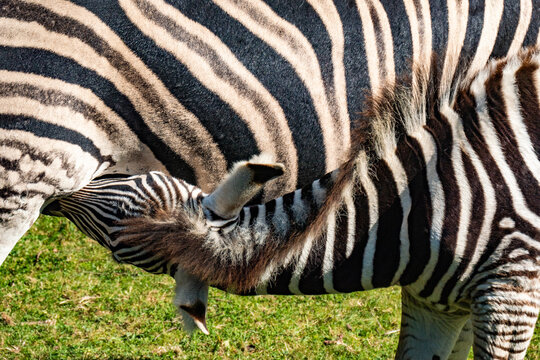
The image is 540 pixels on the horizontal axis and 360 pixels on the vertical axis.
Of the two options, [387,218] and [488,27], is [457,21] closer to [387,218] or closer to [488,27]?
[488,27]

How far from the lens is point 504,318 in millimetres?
3072

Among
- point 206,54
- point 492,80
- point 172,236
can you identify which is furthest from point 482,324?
point 206,54

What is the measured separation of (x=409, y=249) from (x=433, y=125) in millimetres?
550

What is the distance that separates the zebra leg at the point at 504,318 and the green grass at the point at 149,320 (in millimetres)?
2143

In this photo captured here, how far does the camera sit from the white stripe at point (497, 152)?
3104mm

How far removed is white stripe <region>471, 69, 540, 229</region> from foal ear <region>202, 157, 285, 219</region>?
1000 millimetres

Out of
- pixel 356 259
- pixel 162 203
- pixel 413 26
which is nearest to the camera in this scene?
pixel 162 203

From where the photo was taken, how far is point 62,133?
319 centimetres

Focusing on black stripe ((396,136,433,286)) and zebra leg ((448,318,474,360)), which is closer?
black stripe ((396,136,433,286))

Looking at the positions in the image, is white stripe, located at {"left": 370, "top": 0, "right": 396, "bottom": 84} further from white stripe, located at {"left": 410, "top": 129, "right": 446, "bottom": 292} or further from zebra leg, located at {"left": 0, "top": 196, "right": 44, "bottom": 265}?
zebra leg, located at {"left": 0, "top": 196, "right": 44, "bottom": 265}

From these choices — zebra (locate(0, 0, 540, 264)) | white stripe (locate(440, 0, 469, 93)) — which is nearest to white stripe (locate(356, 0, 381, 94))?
zebra (locate(0, 0, 540, 264))

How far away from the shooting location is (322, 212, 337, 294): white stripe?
3.13 m

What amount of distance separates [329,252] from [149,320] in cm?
281

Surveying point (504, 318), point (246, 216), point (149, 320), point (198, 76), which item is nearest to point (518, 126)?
point (504, 318)
